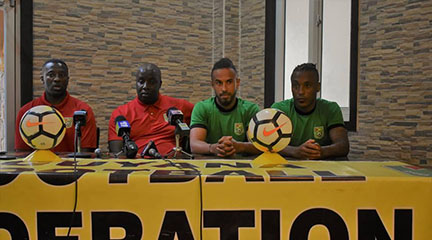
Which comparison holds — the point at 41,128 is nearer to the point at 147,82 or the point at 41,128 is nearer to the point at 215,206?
the point at 215,206

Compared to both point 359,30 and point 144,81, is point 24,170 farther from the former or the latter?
point 359,30

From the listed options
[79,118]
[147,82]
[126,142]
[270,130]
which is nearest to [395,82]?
[270,130]

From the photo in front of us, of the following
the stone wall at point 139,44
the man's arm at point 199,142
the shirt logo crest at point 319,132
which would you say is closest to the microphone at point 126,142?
the man's arm at point 199,142

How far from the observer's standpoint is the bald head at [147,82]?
284 centimetres

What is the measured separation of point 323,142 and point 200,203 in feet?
4.78

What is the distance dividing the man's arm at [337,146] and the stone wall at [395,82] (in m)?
0.37

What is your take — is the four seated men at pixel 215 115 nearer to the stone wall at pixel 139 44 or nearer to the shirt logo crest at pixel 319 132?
the shirt logo crest at pixel 319 132

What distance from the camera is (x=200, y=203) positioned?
1.26 metres

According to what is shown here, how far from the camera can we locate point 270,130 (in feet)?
4.74

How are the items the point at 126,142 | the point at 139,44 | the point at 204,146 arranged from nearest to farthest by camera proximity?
1. the point at 126,142
2. the point at 204,146
3. the point at 139,44

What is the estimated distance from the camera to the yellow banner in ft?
4.13

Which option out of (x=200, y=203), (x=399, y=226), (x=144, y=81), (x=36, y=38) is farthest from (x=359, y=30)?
(x=36, y=38)

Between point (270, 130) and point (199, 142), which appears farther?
point (199, 142)

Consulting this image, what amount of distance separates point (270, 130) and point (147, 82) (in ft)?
5.35
